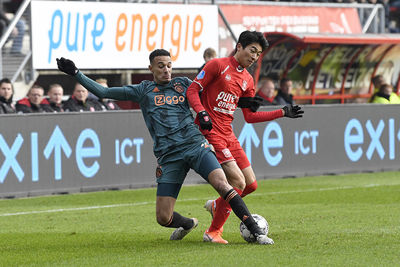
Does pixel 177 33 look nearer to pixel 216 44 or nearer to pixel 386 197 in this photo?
pixel 216 44

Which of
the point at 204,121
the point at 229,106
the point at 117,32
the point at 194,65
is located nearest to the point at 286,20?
the point at 194,65

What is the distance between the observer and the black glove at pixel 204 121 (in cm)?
836

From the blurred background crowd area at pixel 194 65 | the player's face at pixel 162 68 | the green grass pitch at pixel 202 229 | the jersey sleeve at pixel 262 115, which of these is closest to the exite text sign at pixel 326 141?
the green grass pitch at pixel 202 229

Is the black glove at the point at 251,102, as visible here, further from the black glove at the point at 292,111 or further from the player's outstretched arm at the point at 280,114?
the black glove at the point at 292,111

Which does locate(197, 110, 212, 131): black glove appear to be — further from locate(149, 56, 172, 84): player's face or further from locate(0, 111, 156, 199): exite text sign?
locate(0, 111, 156, 199): exite text sign

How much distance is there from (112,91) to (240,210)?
1597 millimetres

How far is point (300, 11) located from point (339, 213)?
1149 centimetres

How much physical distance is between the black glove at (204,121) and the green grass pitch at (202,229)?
107cm

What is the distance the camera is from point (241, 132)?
16766 millimetres

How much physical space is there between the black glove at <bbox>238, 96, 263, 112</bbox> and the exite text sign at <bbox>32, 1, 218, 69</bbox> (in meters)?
8.85

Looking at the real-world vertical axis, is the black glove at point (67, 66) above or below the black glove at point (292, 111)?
above

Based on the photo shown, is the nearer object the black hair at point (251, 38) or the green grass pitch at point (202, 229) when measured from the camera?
the green grass pitch at point (202, 229)

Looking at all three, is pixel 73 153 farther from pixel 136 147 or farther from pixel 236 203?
pixel 236 203

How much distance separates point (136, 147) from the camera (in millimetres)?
15648
